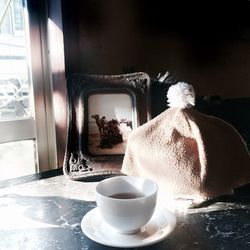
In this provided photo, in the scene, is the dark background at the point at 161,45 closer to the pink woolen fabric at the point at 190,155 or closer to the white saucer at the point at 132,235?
the pink woolen fabric at the point at 190,155

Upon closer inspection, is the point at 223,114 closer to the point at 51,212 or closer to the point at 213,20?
the point at 213,20

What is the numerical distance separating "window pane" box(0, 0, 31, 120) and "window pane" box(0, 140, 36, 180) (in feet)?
0.32

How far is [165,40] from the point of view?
111 centimetres

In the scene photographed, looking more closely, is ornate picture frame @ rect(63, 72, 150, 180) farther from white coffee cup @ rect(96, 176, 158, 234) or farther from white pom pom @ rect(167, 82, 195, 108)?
white coffee cup @ rect(96, 176, 158, 234)

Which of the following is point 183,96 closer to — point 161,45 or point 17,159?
point 161,45

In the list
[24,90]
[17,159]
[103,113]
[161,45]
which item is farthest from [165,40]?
[17,159]

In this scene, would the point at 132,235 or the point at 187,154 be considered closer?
the point at 132,235

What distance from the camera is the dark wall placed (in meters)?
0.98

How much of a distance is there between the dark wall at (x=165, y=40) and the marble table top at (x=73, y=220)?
1.27ft

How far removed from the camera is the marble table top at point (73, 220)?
0.56 meters

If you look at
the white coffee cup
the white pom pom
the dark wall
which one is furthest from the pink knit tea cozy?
the dark wall

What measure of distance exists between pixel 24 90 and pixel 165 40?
1.74 ft

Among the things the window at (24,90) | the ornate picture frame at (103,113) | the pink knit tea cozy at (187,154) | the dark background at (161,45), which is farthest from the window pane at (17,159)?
the pink knit tea cozy at (187,154)

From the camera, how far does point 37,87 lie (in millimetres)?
1001
